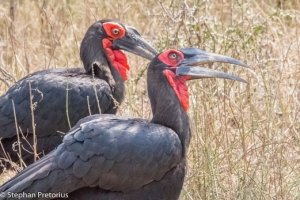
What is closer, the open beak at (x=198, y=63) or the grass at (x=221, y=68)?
the open beak at (x=198, y=63)

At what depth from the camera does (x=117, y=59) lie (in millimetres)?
6805

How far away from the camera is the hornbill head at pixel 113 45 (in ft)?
22.1

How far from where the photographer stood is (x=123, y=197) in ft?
17.3

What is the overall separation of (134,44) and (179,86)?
4.17 feet

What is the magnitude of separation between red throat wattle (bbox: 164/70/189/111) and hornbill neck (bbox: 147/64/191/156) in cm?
2

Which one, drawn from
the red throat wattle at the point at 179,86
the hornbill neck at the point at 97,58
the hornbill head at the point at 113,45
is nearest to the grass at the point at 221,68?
the hornbill neck at the point at 97,58

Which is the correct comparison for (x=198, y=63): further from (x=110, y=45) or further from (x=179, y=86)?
(x=110, y=45)

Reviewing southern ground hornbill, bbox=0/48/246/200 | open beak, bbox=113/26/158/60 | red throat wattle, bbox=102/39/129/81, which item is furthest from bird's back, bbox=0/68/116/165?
southern ground hornbill, bbox=0/48/246/200

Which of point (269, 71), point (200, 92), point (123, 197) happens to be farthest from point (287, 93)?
point (123, 197)

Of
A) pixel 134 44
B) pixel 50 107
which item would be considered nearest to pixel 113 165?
pixel 50 107

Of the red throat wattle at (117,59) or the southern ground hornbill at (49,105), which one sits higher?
the red throat wattle at (117,59)

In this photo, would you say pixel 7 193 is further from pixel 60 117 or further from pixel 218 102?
pixel 218 102

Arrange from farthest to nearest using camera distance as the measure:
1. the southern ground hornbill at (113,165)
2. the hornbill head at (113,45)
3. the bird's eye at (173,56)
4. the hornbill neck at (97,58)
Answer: the hornbill head at (113,45) → the hornbill neck at (97,58) → the bird's eye at (173,56) → the southern ground hornbill at (113,165)

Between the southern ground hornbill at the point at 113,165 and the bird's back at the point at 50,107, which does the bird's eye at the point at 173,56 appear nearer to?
the southern ground hornbill at the point at 113,165
